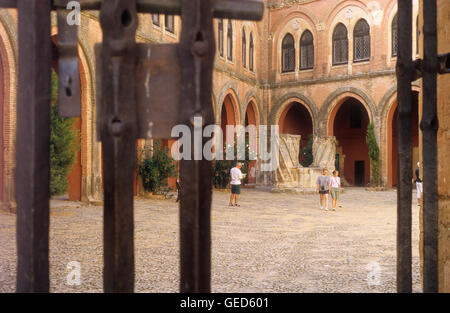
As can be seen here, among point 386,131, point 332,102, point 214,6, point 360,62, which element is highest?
point 360,62

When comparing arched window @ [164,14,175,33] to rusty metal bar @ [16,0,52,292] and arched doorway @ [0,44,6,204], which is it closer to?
arched doorway @ [0,44,6,204]

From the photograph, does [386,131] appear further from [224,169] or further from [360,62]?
[224,169]

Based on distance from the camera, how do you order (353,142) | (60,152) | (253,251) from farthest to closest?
(353,142) < (60,152) < (253,251)

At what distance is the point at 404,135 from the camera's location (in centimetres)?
196

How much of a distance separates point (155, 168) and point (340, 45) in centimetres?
1399

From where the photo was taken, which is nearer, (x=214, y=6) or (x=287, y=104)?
(x=214, y=6)

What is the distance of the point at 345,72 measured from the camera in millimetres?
22484

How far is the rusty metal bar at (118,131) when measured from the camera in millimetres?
1502

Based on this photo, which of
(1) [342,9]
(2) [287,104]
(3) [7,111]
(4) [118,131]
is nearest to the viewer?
(4) [118,131]

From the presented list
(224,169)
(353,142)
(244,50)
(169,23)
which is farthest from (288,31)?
(224,169)

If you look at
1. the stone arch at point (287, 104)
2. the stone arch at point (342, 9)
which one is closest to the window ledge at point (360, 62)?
the stone arch at point (342, 9)

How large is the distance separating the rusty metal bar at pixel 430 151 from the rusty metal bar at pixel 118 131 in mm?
Result: 1328

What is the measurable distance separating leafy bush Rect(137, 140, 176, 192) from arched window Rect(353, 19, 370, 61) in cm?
1318

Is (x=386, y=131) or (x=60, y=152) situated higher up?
(x=386, y=131)
